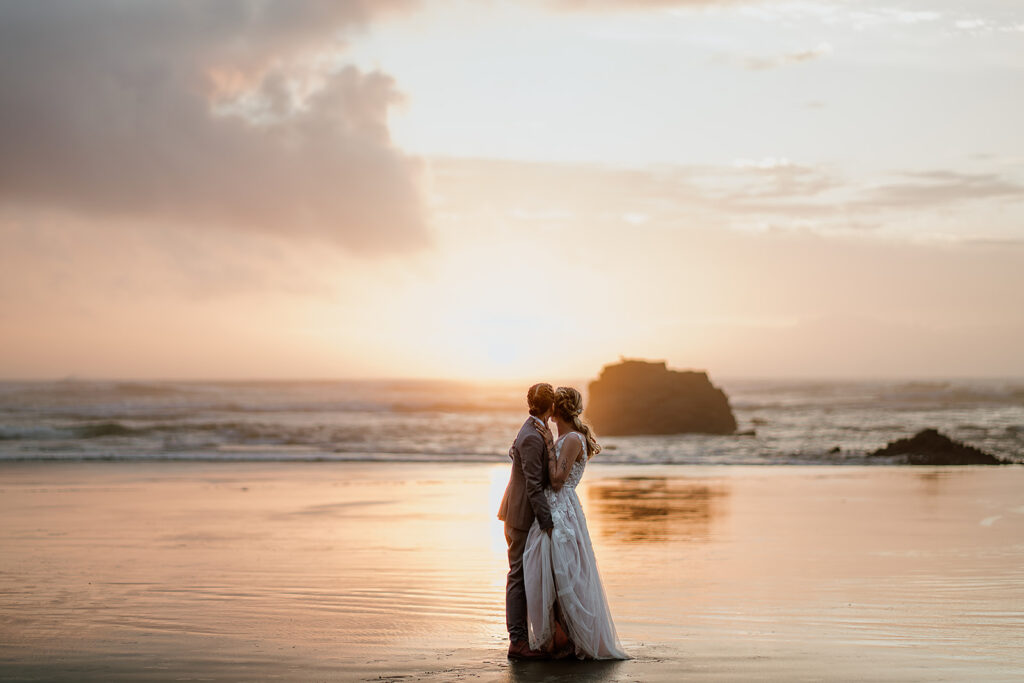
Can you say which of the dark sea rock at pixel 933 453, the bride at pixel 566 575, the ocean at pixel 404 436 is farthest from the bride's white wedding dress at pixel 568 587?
the dark sea rock at pixel 933 453

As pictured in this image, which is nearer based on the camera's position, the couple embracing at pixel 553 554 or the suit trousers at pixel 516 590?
the couple embracing at pixel 553 554

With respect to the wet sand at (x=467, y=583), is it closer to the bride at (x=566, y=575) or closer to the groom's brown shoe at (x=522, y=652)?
the groom's brown shoe at (x=522, y=652)

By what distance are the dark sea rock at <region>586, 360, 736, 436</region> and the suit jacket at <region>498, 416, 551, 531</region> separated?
2973cm

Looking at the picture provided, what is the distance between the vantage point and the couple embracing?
668 centimetres

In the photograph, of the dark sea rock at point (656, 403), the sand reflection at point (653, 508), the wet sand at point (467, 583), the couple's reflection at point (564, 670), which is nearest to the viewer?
the couple's reflection at point (564, 670)

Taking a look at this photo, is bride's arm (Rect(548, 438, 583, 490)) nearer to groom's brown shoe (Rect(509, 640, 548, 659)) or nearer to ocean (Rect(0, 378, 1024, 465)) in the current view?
groom's brown shoe (Rect(509, 640, 548, 659))

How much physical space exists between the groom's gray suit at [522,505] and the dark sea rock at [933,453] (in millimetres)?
19607

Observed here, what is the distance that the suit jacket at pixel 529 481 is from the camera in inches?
266

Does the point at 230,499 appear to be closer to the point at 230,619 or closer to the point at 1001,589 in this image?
the point at 230,619

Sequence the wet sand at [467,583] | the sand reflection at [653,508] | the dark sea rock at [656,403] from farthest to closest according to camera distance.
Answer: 1. the dark sea rock at [656,403]
2. the sand reflection at [653,508]
3. the wet sand at [467,583]

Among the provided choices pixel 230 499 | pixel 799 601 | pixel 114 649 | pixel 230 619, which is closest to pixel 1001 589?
pixel 799 601

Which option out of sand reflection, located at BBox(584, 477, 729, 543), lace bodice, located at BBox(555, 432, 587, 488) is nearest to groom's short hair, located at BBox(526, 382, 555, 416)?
lace bodice, located at BBox(555, 432, 587, 488)

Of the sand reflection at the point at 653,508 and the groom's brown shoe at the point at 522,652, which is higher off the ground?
the groom's brown shoe at the point at 522,652

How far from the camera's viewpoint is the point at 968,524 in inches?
519
